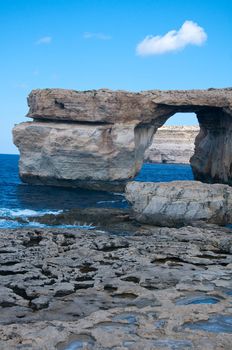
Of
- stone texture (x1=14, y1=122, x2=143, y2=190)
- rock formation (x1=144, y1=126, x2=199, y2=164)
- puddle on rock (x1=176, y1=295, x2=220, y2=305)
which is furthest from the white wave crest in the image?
rock formation (x1=144, y1=126, x2=199, y2=164)

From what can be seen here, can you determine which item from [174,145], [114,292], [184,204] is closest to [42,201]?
[184,204]

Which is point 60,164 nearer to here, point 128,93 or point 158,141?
point 128,93

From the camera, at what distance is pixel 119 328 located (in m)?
8.92

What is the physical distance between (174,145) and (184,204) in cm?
9277

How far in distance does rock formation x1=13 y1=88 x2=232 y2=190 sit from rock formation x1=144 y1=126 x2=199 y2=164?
72.2 metres

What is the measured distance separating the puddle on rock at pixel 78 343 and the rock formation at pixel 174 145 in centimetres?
10548

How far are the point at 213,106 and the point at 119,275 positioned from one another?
1037 inches

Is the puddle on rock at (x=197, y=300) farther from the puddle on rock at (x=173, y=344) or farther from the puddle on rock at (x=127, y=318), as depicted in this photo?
the puddle on rock at (x=173, y=344)

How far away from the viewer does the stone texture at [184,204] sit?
22.8 metres

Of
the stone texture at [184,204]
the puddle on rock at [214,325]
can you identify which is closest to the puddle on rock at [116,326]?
the puddle on rock at [214,325]

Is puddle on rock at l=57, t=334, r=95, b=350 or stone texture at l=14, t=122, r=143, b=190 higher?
stone texture at l=14, t=122, r=143, b=190

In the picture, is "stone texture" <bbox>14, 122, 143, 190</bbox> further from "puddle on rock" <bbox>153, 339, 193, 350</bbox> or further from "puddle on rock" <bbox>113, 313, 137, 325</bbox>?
"puddle on rock" <bbox>153, 339, 193, 350</bbox>

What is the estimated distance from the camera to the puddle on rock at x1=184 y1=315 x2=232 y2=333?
8922mm

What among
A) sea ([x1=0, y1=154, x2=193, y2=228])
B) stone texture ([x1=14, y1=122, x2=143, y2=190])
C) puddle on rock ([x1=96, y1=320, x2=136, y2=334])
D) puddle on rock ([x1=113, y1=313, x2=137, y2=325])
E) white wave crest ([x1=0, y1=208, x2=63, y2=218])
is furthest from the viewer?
stone texture ([x1=14, y1=122, x2=143, y2=190])
